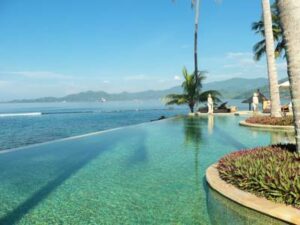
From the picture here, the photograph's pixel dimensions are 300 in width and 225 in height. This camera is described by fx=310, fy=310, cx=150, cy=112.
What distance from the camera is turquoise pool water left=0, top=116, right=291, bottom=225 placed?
5.36m

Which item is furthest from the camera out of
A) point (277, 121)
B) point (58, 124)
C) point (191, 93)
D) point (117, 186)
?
point (58, 124)

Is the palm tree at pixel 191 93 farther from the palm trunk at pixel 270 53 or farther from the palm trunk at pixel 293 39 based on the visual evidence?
the palm trunk at pixel 293 39

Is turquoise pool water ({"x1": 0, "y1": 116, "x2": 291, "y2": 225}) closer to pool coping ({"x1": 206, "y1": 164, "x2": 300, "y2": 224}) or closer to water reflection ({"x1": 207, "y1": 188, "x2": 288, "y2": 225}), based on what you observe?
water reflection ({"x1": 207, "y1": 188, "x2": 288, "y2": 225})

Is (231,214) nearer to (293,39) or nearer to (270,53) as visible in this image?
(293,39)

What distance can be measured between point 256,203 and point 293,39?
10.3 feet

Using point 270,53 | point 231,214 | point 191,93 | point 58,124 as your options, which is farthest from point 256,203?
point 58,124

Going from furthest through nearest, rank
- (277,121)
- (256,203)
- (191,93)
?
(191,93) < (277,121) < (256,203)

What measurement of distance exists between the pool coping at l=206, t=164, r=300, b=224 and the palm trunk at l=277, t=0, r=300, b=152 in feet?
6.35

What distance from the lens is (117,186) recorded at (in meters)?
7.26

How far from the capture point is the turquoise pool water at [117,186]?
5.36 m

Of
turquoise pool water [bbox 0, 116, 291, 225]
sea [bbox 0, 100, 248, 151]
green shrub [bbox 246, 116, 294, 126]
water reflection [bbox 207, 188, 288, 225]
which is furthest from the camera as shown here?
sea [bbox 0, 100, 248, 151]

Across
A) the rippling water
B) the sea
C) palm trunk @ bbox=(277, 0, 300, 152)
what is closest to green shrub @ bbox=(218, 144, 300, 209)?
palm trunk @ bbox=(277, 0, 300, 152)

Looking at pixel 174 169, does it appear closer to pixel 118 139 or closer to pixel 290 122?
pixel 118 139

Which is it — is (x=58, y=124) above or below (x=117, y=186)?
below
